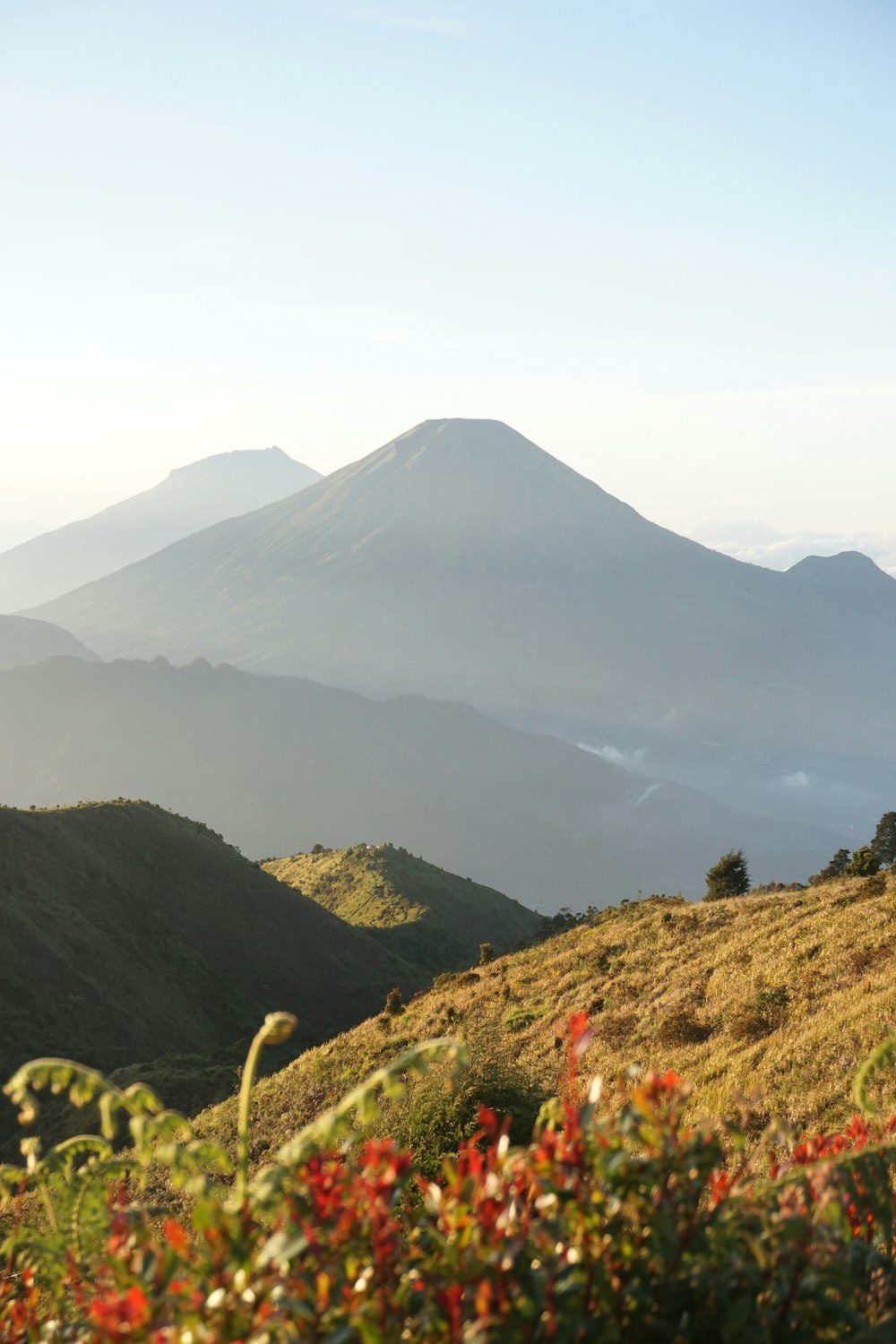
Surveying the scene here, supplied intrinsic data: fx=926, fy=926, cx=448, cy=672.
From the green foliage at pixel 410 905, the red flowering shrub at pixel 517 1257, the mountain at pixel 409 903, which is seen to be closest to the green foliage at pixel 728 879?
the green foliage at pixel 410 905

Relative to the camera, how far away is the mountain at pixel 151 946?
3775cm

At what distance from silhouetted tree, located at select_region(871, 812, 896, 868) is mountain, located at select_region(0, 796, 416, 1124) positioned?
27.2m

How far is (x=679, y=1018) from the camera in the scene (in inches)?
697

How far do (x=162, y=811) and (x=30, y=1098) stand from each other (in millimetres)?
62565

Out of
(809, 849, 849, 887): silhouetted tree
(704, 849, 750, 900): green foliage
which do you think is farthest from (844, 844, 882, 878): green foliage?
(704, 849, 750, 900): green foliage

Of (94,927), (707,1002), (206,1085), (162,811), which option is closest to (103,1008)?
(94,927)

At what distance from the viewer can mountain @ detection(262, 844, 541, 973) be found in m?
64.8

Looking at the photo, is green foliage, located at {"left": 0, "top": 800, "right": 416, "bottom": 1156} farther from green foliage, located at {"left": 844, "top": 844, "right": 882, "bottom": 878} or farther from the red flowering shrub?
the red flowering shrub

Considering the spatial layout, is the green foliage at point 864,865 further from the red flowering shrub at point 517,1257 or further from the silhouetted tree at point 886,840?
the red flowering shrub at point 517,1257

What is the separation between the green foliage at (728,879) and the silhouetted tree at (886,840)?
9.51 meters

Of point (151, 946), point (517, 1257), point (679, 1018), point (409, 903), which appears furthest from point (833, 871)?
point (517, 1257)

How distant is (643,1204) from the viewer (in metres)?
3.17

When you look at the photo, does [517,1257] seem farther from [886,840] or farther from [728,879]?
[886,840]

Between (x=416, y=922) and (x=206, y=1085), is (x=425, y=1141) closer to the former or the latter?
(x=206, y=1085)
